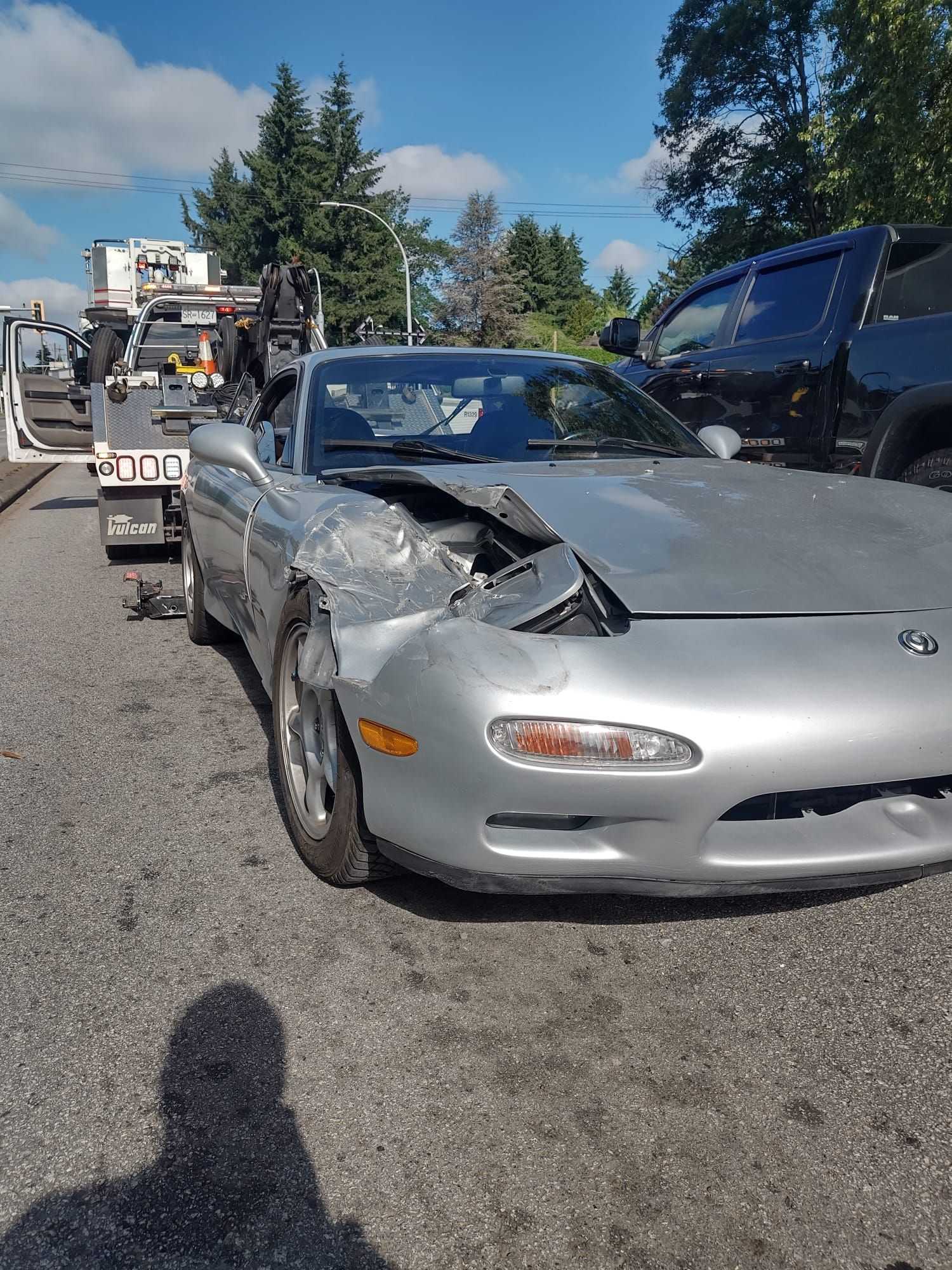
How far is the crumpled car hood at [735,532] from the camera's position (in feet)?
8.27

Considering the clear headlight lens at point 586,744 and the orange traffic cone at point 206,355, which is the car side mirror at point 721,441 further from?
the orange traffic cone at point 206,355

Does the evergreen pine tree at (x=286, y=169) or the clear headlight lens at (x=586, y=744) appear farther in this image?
the evergreen pine tree at (x=286, y=169)

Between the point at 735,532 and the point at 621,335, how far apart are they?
3937mm

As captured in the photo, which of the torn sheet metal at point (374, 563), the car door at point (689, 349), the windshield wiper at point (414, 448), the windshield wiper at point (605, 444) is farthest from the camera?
the car door at point (689, 349)

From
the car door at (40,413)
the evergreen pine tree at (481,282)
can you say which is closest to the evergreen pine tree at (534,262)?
the evergreen pine tree at (481,282)

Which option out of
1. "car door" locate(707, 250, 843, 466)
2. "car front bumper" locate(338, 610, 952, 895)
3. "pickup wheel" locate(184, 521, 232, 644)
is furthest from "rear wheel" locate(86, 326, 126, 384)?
"car front bumper" locate(338, 610, 952, 895)

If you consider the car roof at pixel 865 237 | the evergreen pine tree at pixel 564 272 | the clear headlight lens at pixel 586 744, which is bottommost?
the clear headlight lens at pixel 586 744

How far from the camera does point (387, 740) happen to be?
94.0 inches

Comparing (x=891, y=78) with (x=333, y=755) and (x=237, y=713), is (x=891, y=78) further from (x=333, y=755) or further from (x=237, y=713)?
(x=333, y=755)

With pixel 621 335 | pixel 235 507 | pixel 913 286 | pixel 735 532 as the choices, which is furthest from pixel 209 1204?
pixel 621 335

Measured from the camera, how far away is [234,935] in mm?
2664

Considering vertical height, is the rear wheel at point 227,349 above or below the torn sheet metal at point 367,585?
above

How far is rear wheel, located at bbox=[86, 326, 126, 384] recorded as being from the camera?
1172cm

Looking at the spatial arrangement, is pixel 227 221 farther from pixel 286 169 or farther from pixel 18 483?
pixel 18 483
